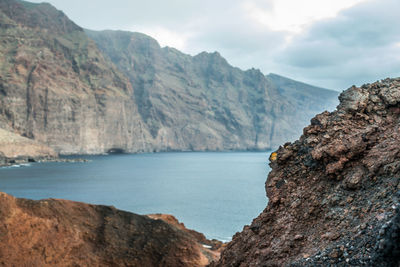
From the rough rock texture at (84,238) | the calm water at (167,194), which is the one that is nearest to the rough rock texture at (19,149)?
the calm water at (167,194)

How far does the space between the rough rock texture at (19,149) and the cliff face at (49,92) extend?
559 inches

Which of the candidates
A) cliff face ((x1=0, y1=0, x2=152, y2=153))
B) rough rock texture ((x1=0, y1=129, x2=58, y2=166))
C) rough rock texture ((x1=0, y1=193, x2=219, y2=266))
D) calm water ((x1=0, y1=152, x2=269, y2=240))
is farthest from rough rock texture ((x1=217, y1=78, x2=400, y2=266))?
cliff face ((x1=0, y1=0, x2=152, y2=153))

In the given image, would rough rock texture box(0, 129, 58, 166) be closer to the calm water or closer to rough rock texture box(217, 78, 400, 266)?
the calm water

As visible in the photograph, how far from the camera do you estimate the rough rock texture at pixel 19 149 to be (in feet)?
403

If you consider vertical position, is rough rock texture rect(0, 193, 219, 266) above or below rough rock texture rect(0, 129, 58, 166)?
above

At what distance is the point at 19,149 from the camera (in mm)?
130875

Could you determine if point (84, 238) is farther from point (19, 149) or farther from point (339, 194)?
point (19, 149)

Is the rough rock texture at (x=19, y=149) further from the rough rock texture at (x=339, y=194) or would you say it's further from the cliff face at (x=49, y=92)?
the rough rock texture at (x=339, y=194)

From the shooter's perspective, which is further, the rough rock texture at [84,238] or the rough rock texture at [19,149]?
the rough rock texture at [19,149]

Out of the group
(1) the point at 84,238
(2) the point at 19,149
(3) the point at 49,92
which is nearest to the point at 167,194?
(1) the point at 84,238

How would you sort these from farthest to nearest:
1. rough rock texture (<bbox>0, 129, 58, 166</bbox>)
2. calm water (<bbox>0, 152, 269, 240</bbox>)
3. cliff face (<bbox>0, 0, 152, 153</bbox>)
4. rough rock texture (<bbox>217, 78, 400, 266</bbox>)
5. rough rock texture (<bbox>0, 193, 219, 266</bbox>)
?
cliff face (<bbox>0, 0, 152, 153</bbox>)
rough rock texture (<bbox>0, 129, 58, 166</bbox>)
calm water (<bbox>0, 152, 269, 240</bbox>)
rough rock texture (<bbox>0, 193, 219, 266</bbox>)
rough rock texture (<bbox>217, 78, 400, 266</bbox>)

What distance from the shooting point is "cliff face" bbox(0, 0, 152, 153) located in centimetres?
15638

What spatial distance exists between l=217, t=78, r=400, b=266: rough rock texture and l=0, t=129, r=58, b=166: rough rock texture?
129 m

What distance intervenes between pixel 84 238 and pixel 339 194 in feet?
41.7
